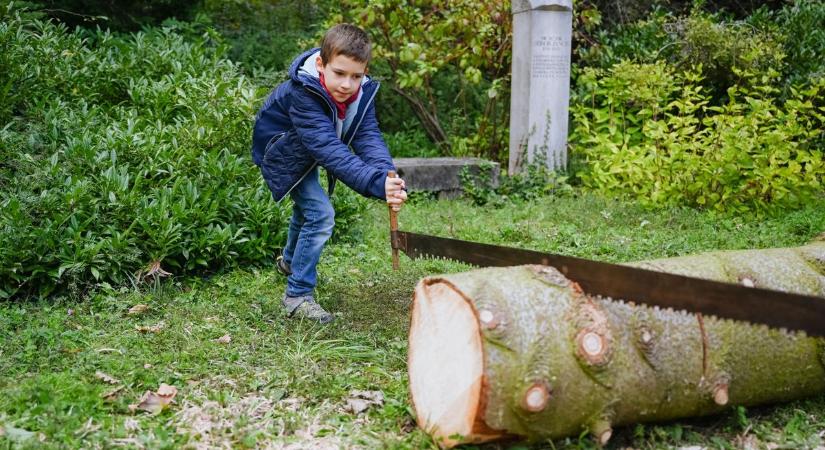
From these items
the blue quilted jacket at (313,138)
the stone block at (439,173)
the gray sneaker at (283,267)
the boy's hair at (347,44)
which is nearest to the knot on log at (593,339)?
the blue quilted jacket at (313,138)

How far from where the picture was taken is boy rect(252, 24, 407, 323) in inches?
156

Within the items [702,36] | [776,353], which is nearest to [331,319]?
[776,353]

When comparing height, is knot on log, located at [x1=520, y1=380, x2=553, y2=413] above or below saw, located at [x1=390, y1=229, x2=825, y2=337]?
below

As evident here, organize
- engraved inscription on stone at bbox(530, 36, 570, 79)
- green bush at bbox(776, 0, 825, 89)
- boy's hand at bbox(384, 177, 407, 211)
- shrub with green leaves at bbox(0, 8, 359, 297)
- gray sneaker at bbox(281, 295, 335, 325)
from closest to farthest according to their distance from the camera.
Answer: boy's hand at bbox(384, 177, 407, 211)
gray sneaker at bbox(281, 295, 335, 325)
shrub with green leaves at bbox(0, 8, 359, 297)
engraved inscription on stone at bbox(530, 36, 570, 79)
green bush at bbox(776, 0, 825, 89)

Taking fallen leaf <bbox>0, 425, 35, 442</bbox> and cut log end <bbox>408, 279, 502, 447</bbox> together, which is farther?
fallen leaf <bbox>0, 425, 35, 442</bbox>

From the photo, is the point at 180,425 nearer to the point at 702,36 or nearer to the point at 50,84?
the point at 50,84

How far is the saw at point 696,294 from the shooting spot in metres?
2.53

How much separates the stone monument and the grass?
261 centimetres

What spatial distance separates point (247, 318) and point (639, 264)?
91.1 inches

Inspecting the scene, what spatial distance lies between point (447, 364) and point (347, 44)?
1907mm

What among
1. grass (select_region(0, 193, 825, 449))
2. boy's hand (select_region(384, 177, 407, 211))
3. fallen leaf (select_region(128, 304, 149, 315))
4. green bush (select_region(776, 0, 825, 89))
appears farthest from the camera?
green bush (select_region(776, 0, 825, 89))

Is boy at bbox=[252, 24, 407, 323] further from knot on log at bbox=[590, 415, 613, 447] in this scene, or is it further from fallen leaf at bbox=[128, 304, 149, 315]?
knot on log at bbox=[590, 415, 613, 447]

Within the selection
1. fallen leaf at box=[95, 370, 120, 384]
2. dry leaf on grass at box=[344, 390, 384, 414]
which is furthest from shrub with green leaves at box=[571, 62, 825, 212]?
fallen leaf at box=[95, 370, 120, 384]

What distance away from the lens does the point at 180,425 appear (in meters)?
3.01
